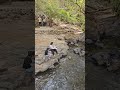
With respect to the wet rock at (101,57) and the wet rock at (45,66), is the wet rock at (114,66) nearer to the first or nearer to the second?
the wet rock at (101,57)

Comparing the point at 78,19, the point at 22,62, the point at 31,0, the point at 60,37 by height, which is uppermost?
the point at 31,0

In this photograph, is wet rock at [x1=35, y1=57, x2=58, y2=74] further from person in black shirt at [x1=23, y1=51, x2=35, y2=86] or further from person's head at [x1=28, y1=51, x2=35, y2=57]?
person's head at [x1=28, y1=51, x2=35, y2=57]

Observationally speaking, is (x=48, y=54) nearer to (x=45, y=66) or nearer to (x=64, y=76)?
(x=45, y=66)

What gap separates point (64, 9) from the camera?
1972 cm

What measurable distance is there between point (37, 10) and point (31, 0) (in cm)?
413

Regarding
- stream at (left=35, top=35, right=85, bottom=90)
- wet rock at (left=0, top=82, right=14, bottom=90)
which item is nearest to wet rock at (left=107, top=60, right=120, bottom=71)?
stream at (left=35, top=35, right=85, bottom=90)

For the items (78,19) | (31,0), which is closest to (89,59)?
(78,19)

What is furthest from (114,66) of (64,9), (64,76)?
(64,9)

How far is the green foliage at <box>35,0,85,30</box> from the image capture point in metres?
18.6

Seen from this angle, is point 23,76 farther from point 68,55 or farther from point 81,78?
point 68,55

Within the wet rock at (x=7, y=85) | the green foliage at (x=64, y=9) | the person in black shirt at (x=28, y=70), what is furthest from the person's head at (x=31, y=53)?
the green foliage at (x=64, y=9)

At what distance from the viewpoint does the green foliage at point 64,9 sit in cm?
1864

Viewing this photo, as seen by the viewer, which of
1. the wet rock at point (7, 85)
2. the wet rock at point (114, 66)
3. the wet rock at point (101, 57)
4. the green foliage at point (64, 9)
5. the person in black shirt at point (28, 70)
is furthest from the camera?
the green foliage at point (64, 9)

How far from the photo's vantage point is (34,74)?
386 inches
